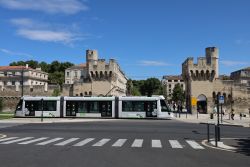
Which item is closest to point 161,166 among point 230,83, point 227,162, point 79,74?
point 227,162

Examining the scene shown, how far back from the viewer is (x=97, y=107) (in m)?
44.7

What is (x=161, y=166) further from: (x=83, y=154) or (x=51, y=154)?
(x=51, y=154)

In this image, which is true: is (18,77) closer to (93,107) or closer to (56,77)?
(56,77)

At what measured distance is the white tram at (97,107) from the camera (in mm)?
43156

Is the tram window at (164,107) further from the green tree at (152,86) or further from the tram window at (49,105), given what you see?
the green tree at (152,86)

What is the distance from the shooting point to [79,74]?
130m

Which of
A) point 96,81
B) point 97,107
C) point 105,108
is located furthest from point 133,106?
point 96,81

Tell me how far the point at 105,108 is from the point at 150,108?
549 cm

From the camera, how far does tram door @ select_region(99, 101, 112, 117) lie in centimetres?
4428

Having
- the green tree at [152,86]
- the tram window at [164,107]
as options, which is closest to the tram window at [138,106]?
the tram window at [164,107]

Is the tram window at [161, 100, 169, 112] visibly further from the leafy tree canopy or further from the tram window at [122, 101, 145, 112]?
the leafy tree canopy

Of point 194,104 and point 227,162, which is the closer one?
Result: point 227,162

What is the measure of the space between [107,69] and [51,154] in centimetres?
5553

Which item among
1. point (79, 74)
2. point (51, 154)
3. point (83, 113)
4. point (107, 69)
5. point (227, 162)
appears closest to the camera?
point (227, 162)
